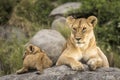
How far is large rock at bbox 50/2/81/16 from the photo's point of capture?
20484 mm

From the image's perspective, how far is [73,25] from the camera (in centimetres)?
1216

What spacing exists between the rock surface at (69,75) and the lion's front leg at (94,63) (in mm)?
140

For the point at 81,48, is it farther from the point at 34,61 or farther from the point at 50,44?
the point at 50,44

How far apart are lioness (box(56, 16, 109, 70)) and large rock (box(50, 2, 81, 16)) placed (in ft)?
25.8

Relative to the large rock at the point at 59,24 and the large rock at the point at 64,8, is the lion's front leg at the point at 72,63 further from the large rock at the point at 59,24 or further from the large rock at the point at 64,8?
the large rock at the point at 64,8

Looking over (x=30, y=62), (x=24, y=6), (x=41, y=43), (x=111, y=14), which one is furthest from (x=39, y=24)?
(x=30, y=62)

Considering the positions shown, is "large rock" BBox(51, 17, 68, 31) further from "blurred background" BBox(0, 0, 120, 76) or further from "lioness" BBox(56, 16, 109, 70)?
"lioness" BBox(56, 16, 109, 70)

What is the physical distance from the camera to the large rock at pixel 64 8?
20484 mm

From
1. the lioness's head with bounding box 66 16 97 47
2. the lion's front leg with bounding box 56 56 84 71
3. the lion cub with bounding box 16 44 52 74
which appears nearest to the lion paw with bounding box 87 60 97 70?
the lion's front leg with bounding box 56 56 84 71

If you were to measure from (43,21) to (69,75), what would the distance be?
9552 mm

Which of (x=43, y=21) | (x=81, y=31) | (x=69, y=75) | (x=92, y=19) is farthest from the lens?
(x=43, y=21)

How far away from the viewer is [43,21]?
2094 centimetres

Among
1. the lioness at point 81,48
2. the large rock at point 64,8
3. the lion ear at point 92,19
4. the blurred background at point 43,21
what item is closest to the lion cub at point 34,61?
the lioness at point 81,48

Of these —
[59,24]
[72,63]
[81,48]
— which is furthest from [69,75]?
[59,24]
